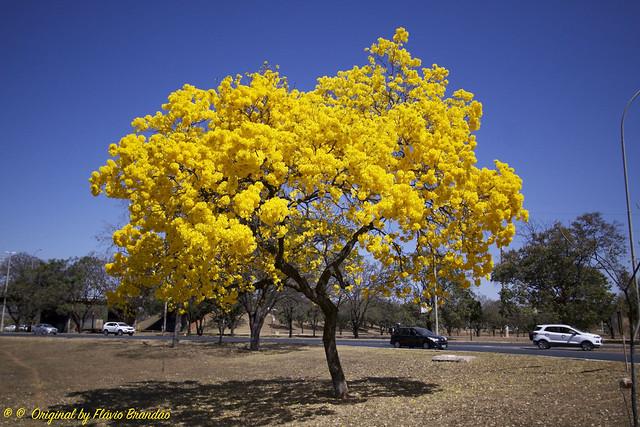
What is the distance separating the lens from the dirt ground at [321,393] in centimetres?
998

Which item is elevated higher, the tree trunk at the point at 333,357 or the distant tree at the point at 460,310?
the distant tree at the point at 460,310

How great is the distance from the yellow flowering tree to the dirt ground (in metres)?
2.26

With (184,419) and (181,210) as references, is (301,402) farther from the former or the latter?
(181,210)

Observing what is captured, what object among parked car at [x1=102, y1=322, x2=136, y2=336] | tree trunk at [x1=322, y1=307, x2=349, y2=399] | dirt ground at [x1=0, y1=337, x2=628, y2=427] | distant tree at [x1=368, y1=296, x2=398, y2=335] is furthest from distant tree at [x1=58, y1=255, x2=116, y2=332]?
tree trunk at [x1=322, y1=307, x2=349, y2=399]

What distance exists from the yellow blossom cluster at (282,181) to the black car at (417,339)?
1955 cm

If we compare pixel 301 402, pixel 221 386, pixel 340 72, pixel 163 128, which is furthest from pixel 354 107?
pixel 221 386

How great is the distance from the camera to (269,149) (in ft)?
31.1

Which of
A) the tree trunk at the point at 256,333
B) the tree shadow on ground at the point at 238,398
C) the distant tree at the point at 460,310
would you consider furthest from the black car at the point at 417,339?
the distant tree at the point at 460,310

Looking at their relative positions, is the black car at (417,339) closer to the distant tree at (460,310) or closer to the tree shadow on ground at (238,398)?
the tree shadow on ground at (238,398)

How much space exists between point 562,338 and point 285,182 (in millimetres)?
25739

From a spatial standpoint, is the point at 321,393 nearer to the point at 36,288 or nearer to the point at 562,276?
the point at 562,276

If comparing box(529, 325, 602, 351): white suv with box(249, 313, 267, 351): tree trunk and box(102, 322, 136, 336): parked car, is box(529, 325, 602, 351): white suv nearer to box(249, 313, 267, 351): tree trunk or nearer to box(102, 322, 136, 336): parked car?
box(249, 313, 267, 351): tree trunk

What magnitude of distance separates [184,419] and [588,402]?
9300 millimetres

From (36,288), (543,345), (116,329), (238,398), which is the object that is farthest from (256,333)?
(36,288)
